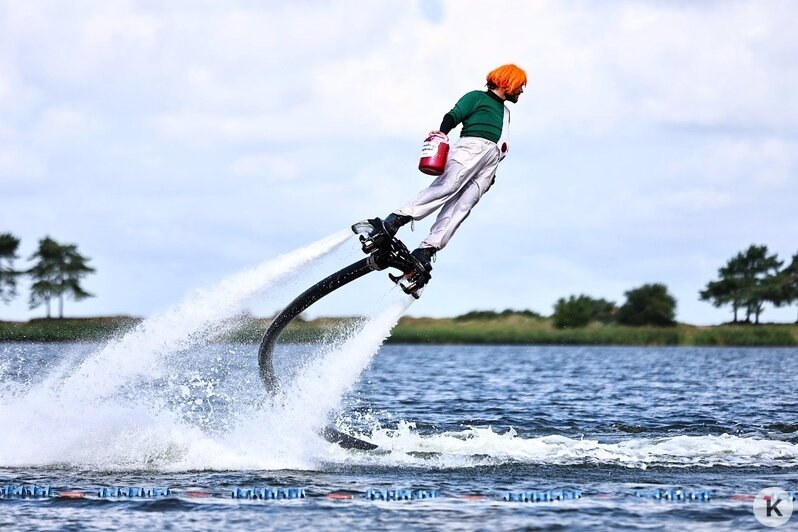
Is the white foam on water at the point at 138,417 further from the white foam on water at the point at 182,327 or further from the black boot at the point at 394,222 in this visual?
A: the black boot at the point at 394,222

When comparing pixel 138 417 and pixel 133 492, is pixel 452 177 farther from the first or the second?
pixel 138 417

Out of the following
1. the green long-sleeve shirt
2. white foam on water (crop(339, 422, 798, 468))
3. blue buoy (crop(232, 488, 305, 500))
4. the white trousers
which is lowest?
blue buoy (crop(232, 488, 305, 500))

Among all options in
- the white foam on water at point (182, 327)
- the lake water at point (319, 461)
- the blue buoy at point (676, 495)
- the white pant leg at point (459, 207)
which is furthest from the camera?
the white foam on water at point (182, 327)

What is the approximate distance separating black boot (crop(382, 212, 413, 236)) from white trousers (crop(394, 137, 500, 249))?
68 millimetres

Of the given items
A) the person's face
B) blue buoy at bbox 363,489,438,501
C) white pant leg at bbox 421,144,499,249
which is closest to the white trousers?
white pant leg at bbox 421,144,499,249

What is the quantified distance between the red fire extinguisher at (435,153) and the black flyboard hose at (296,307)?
1570 millimetres

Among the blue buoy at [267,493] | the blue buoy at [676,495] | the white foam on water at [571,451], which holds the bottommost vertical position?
the blue buoy at [676,495]

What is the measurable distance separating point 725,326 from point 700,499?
86.6m

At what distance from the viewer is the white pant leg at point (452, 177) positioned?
17.1 m

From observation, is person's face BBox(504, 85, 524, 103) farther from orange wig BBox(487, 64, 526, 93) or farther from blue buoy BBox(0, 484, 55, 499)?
blue buoy BBox(0, 484, 55, 499)

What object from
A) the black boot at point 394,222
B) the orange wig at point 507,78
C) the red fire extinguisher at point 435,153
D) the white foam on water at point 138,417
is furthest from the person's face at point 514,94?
the white foam on water at point 138,417

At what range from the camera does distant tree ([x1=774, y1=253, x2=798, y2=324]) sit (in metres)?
108

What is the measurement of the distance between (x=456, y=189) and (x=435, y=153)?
0.70 metres

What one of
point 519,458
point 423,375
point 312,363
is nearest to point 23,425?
point 312,363
